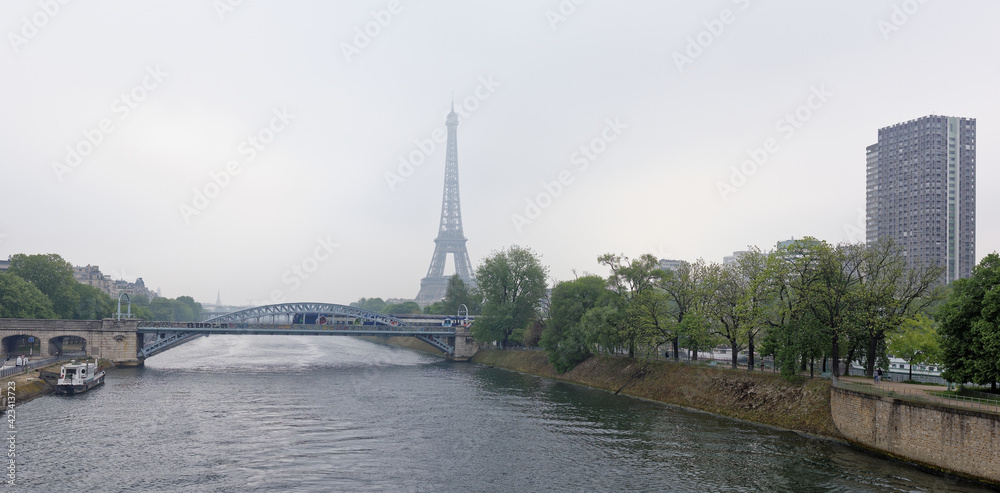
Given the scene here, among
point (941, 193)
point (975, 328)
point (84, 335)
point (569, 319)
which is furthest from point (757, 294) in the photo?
point (941, 193)

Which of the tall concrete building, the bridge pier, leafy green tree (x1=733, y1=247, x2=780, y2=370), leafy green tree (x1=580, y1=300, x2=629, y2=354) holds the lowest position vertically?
the bridge pier

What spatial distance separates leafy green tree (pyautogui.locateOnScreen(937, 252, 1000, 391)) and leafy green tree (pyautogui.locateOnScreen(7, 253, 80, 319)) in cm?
12527

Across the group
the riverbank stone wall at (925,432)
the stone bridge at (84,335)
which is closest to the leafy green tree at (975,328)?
the riverbank stone wall at (925,432)

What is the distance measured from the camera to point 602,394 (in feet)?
215

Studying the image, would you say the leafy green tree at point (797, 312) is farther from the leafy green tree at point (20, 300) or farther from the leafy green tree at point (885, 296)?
the leafy green tree at point (20, 300)

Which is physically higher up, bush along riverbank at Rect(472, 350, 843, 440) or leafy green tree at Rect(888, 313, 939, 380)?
leafy green tree at Rect(888, 313, 939, 380)

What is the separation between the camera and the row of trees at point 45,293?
94000 mm

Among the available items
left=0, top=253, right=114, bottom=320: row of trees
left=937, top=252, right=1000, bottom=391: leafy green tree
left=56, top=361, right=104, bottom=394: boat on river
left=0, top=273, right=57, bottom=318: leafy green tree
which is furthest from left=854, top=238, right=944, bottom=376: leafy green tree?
left=0, top=253, right=114, bottom=320: row of trees

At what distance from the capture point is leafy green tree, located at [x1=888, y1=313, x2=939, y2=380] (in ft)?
143

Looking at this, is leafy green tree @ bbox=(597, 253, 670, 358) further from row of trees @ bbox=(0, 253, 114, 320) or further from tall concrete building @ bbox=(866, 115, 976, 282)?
tall concrete building @ bbox=(866, 115, 976, 282)

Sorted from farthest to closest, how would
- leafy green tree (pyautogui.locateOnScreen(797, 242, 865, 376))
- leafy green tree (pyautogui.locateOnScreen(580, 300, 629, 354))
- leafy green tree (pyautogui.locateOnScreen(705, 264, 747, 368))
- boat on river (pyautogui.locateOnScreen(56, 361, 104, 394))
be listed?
leafy green tree (pyautogui.locateOnScreen(580, 300, 629, 354)) < boat on river (pyautogui.locateOnScreen(56, 361, 104, 394)) < leafy green tree (pyautogui.locateOnScreen(705, 264, 747, 368)) < leafy green tree (pyautogui.locateOnScreen(797, 242, 865, 376))

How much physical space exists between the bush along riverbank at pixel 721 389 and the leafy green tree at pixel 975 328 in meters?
8.49

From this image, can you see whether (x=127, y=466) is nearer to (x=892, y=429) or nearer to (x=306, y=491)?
(x=306, y=491)

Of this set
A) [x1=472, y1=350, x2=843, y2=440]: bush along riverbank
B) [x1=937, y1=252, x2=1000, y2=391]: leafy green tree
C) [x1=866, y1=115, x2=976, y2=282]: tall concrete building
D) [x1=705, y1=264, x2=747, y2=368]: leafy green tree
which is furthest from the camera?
[x1=866, y1=115, x2=976, y2=282]: tall concrete building
